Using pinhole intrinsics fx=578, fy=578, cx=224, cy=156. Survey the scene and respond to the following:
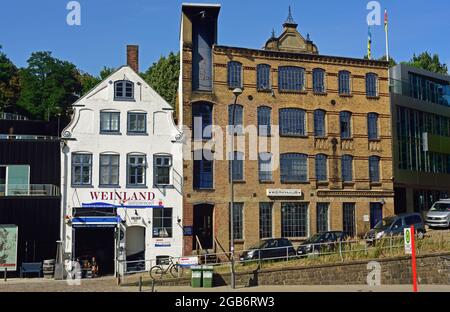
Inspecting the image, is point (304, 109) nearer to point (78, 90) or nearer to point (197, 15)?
point (197, 15)

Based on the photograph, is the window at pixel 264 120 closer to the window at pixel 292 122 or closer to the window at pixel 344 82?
the window at pixel 292 122

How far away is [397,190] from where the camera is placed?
44.7m

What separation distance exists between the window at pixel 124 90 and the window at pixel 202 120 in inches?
158

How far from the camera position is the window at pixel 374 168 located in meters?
40.1

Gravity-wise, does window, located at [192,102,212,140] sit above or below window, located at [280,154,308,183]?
above

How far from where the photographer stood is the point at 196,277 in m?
26.6

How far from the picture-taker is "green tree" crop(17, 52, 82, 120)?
211 ft

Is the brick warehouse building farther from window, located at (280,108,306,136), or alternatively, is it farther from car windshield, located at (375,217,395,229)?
car windshield, located at (375,217,395,229)

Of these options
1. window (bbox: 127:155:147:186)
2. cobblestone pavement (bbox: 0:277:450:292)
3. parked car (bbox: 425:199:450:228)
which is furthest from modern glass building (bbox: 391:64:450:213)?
window (bbox: 127:155:147:186)

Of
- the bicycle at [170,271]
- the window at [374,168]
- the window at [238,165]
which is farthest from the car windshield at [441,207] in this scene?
the bicycle at [170,271]

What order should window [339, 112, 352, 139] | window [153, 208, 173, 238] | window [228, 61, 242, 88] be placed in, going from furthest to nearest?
window [339, 112, 352, 139] < window [228, 61, 242, 88] < window [153, 208, 173, 238]

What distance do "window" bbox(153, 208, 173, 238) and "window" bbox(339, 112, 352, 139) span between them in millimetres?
13417

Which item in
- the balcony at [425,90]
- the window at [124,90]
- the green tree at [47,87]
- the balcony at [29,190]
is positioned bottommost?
the balcony at [29,190]

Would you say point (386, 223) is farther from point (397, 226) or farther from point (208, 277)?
point (208, 277)
